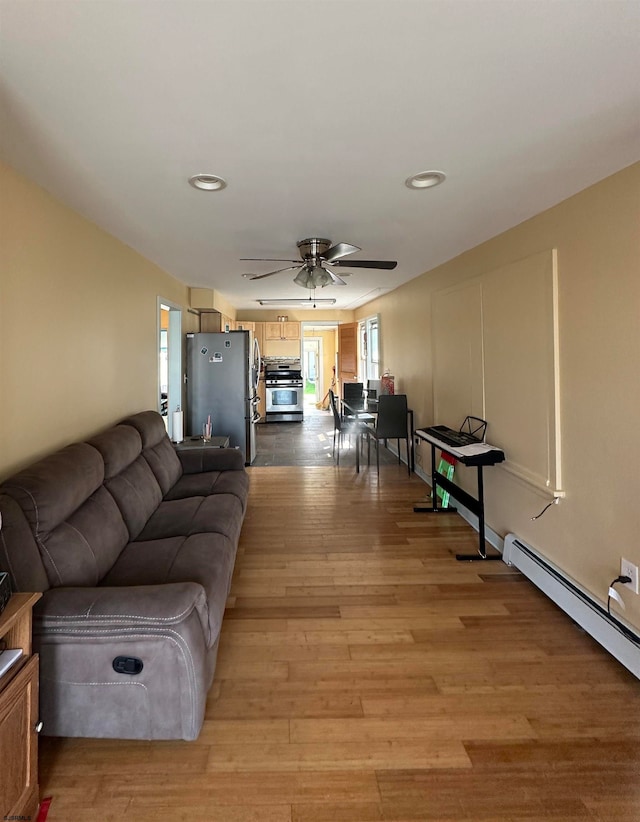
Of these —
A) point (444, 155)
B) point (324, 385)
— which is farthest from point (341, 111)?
A: point (324, 385)

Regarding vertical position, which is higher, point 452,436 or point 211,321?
point 211,321

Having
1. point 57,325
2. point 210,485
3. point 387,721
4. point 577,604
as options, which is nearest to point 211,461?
point 210,485

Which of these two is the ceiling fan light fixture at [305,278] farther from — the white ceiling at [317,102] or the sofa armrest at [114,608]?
the sofa armrest at [114,608]

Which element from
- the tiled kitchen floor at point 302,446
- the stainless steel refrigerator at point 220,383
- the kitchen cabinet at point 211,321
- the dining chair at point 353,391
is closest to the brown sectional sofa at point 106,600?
the stainless steel refrigerator at point 220,383

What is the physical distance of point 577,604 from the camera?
2.27 meters

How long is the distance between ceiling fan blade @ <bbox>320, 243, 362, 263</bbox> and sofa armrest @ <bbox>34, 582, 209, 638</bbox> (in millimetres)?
2255

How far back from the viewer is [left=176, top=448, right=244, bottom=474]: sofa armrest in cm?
365

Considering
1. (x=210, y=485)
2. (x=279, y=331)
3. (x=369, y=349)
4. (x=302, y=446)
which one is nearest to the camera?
(x=210, y=485)

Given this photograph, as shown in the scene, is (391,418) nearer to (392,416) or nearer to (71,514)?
(392,416)

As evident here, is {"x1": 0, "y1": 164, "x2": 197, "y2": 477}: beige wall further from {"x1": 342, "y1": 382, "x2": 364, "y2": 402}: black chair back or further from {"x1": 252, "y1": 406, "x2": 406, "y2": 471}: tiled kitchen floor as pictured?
{"x1": 342, "y1": 382, "x2": 364, "y2": 402}: black chair back

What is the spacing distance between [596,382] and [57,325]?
2912 millimetres

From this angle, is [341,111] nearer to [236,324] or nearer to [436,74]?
[436,74]

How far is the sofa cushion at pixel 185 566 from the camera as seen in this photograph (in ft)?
6.06

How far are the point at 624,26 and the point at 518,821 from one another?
2.35 m
